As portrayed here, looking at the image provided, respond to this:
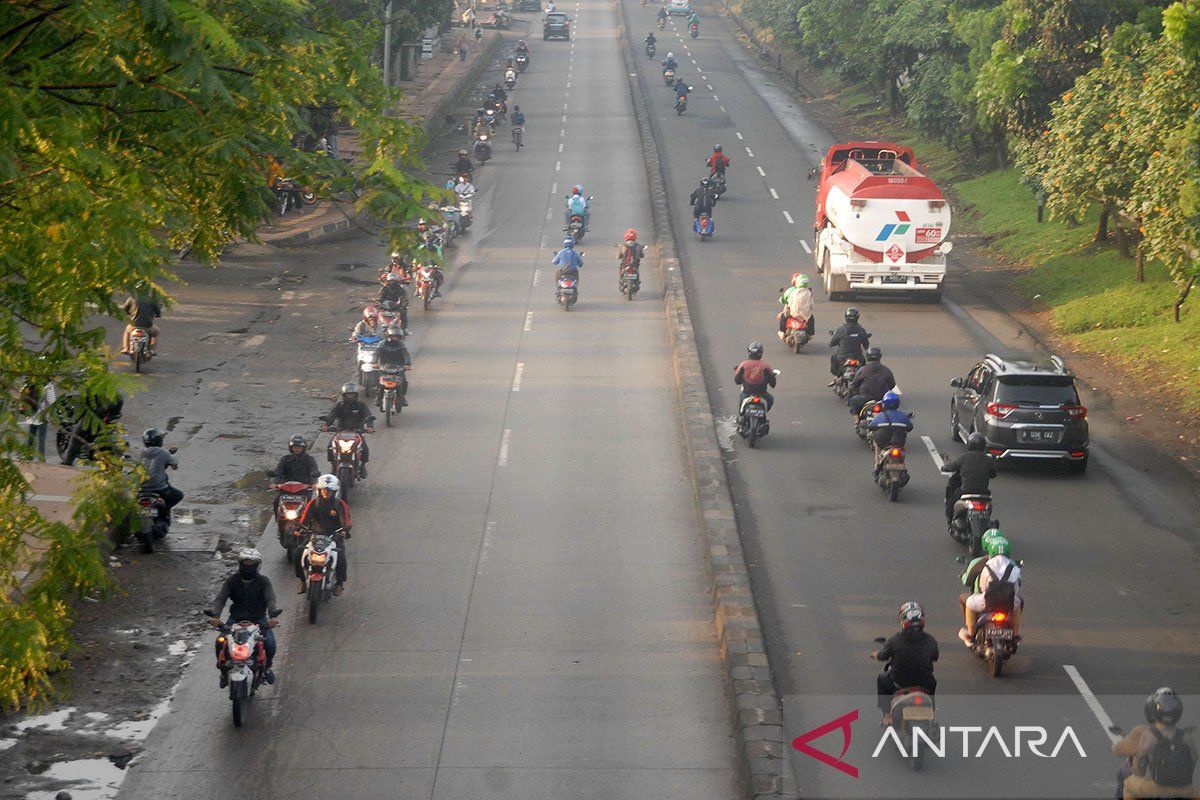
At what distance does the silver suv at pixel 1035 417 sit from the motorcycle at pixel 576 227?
815 inches

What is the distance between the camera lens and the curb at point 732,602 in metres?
11.7

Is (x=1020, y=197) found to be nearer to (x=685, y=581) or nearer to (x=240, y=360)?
(x=240, y=360)

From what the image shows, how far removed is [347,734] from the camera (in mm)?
12625

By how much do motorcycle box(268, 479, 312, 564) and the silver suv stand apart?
30.3ft

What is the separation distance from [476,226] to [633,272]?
442 inches

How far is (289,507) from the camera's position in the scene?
56.3ft

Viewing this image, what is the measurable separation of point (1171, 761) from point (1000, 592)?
3.83 meters

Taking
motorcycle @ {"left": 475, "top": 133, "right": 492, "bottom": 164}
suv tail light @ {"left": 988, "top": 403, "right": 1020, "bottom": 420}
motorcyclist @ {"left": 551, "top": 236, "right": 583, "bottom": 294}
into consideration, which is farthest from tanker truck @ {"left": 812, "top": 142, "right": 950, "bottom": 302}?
motorcycle @ {"left": 475, "top": 133, "right": 492, "bottom": 164}

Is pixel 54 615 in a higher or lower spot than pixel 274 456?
higher

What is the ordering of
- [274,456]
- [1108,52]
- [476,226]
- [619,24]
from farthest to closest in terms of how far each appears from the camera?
[619,24]
[476,226]
[1108,52]
[274,456]

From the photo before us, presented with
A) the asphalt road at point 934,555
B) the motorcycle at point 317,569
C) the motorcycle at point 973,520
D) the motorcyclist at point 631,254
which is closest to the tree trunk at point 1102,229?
the asphalt road at point 934,555

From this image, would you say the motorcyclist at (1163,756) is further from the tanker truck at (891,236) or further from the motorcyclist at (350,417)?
the tanker truck at (891,236)

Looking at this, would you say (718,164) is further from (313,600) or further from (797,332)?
(313,600)

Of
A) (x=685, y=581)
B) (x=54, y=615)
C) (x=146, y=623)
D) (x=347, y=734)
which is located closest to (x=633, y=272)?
(x=685, y=581)
